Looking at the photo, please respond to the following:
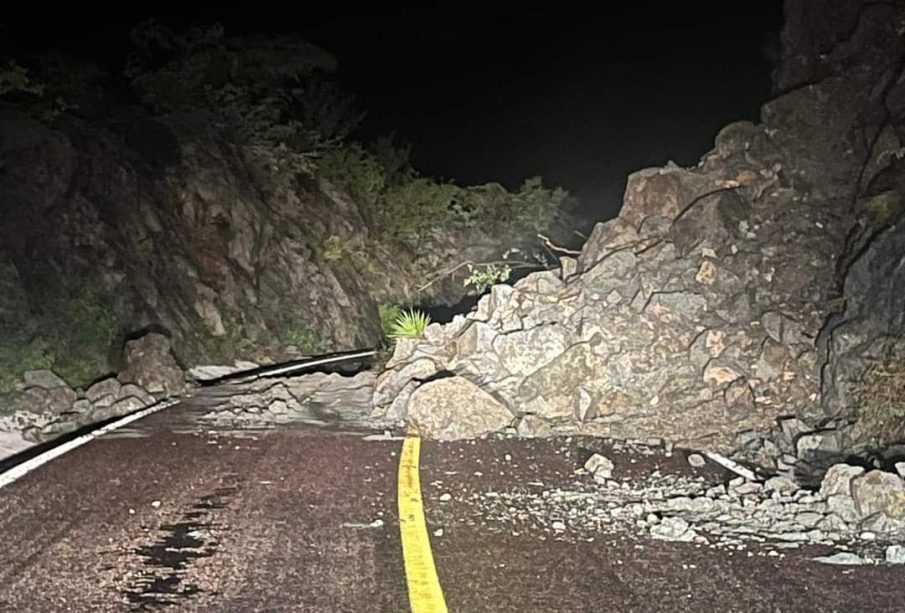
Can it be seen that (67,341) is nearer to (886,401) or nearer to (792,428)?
(792,428)

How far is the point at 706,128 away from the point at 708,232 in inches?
612

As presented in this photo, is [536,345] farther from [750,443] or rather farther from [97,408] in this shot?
[97,408]

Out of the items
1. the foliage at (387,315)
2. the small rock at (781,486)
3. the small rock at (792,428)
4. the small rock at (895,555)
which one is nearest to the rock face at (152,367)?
the small rock at (792,428)

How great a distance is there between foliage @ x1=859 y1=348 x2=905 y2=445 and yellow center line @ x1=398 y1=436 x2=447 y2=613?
13.4 ft

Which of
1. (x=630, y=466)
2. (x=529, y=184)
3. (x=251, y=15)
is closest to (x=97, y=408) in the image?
(x=630, y=466)

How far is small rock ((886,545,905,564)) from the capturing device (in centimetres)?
529

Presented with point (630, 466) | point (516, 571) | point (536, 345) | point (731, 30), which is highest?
point (731, 30)

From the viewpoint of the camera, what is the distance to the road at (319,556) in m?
4.59

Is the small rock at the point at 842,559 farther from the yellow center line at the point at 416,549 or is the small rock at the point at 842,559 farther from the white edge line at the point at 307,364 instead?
the white edge line at the point at 307,364

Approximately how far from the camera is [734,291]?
1179 cm

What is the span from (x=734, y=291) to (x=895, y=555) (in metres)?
6.73

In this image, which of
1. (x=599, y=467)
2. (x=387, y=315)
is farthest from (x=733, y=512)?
(x=387, y=315)

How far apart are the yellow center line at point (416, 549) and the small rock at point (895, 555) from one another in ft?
8.47

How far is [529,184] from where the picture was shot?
124 feet
